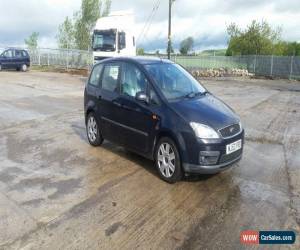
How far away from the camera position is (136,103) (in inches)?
214

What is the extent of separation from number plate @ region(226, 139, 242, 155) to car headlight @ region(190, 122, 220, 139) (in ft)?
0.94

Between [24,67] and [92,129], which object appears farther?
[24,67]

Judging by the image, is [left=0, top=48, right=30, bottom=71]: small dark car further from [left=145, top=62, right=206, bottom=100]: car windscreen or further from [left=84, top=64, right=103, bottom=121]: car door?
[left=145, top=62, right=206, bottom=100]: car windscreen

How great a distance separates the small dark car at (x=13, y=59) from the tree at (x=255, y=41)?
23.1 metres

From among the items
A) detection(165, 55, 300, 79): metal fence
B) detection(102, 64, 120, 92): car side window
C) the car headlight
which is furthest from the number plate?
detection(165, 55, 300, 79): metal fence

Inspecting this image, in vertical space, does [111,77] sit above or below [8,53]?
below

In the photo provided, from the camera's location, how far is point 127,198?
451cm

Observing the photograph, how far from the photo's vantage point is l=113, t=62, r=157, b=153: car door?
5262 millimetres

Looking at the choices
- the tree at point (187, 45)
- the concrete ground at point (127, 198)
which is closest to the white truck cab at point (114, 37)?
the concrete ground at point (127, 198)

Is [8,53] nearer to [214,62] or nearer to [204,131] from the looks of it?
[214,62]

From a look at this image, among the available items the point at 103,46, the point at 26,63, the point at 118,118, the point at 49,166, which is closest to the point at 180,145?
the point at 118,118

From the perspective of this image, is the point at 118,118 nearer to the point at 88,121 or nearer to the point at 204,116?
the point at 88,121

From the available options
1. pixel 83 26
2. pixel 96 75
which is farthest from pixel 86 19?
pixel 96 75

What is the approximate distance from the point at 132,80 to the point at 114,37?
47.1ft
